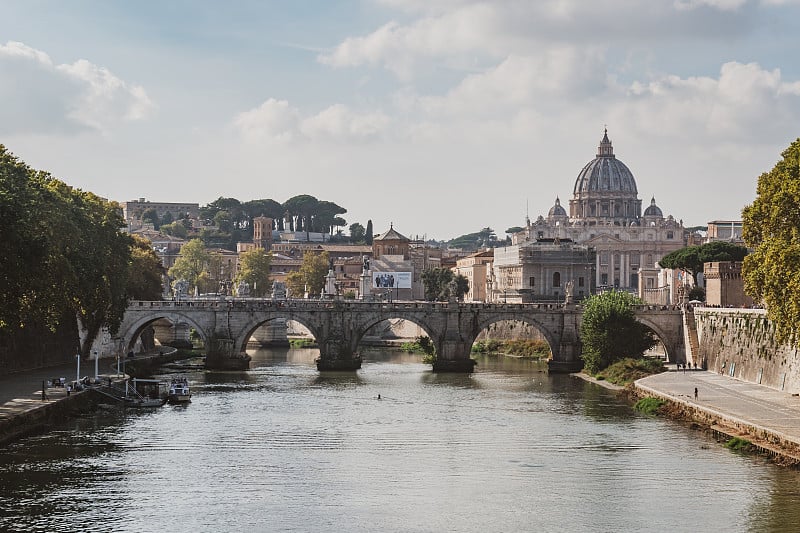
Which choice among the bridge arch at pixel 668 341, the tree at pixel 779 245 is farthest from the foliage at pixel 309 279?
the tree at pixel 779 245

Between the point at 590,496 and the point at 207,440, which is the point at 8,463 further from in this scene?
the point at 590,496

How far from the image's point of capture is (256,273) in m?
132

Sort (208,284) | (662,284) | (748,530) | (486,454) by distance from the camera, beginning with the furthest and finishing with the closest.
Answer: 1. (208,284)
2. (662,284)
3. (486,454)
4. (748,530)

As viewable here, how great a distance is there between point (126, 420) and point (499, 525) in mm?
19574

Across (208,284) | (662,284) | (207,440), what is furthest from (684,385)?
(208,284)

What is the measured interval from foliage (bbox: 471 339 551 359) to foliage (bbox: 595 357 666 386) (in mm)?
16998

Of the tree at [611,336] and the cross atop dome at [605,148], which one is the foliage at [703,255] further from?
the cross atop dome at [605,148]

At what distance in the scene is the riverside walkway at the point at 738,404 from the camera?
37.3 m

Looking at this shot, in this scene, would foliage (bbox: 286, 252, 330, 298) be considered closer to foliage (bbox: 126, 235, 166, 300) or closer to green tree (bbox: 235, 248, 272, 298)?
green tree (bbox: 235, 248, 272, 298)

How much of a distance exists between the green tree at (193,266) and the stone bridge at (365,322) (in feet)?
220

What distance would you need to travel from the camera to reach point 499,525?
95.8 ft

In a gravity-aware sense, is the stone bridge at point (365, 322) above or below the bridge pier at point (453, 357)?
above

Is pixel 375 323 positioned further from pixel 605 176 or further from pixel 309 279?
pixel 605 176

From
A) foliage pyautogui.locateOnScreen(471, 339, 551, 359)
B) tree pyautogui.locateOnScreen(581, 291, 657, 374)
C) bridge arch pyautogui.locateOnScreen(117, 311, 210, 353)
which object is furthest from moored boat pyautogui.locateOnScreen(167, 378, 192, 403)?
foliage pyautogui.locateOnScreen(471, 339, 551, 359)
